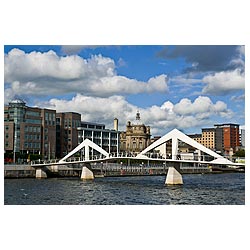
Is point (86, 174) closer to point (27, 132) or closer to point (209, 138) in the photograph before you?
point (27, 132)

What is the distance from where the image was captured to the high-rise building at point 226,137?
295 ft

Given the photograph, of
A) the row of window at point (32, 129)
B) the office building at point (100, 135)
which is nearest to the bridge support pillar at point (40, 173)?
the row of window at point (32, 129)

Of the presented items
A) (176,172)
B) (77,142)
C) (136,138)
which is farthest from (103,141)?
(176,172)

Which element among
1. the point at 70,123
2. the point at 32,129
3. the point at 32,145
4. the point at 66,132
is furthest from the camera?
the point at 70,123

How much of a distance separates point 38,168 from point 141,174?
54.4 ft

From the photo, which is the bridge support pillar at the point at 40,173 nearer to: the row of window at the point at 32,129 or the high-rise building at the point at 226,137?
the row of window at the point at 32,129

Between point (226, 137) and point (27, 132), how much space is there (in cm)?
4912

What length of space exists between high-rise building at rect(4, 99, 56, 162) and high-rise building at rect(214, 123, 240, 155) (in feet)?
134

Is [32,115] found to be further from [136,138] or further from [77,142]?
[136,138]

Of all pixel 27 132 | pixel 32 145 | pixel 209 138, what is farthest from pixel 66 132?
pixel 209 138

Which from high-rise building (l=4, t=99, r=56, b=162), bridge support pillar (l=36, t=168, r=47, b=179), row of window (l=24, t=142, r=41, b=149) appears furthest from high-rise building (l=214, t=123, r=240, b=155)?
bridge support pillar (l=36, t=168, r=47, b=179)

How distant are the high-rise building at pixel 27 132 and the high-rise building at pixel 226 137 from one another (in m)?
40.8

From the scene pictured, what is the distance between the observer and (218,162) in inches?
1166

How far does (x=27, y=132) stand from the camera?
5547 centimetres
